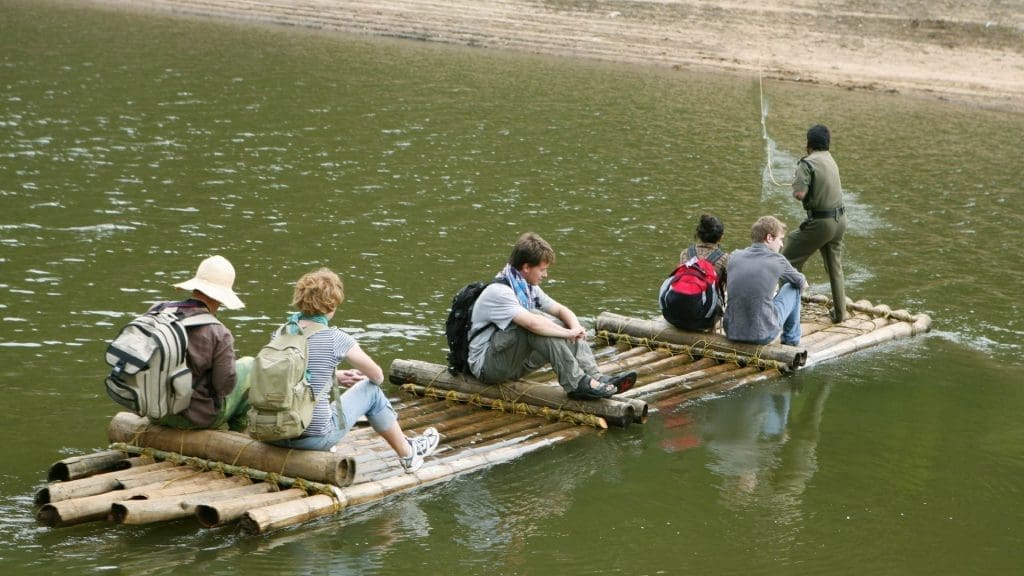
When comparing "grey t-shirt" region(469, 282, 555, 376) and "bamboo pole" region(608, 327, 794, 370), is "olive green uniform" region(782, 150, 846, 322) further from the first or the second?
"grey t-shirt" region(469, 282, 555, 376)

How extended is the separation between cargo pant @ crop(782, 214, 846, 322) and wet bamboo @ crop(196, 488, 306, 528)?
26.0ft

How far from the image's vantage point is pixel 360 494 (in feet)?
31.9

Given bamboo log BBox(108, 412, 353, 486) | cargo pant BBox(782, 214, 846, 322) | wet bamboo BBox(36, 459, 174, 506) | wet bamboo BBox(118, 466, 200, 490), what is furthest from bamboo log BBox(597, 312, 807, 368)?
wet bamboo BBox(36, 459, 174, 506)

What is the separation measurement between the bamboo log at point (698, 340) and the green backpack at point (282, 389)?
5.78 m

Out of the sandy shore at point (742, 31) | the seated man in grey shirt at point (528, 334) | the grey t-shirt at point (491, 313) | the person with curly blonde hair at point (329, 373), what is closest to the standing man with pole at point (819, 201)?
the seated man in grey shirt at point (528, 334)

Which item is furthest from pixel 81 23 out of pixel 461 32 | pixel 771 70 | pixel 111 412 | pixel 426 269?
pixel 111 412

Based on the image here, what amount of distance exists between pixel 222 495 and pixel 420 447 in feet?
6.06

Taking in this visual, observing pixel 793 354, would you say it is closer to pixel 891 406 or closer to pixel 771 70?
pixel 891 406

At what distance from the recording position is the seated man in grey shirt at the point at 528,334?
1148 cm

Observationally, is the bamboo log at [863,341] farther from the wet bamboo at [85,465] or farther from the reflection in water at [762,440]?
the wet bamboo at [85,465]

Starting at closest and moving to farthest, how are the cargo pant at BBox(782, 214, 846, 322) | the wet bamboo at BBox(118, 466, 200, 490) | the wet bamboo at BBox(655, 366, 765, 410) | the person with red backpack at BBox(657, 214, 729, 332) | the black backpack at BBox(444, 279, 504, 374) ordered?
the wet bamboo at BBox(118, 466, 200, 490) < the black backpack at BBox(444, 279, 504, 374) < the wet bamboo at BBox(655, 366, 765, 410) < the person with red backpack at BBox(657, 214, 729, 332) < the cargo pant at BBox(782, 214, 846, 322)

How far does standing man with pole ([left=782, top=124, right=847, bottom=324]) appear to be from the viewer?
1498 centimetres

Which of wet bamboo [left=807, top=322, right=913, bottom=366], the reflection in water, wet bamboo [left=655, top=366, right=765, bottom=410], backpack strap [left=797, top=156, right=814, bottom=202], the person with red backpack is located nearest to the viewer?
the reflection in water

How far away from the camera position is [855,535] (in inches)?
394
